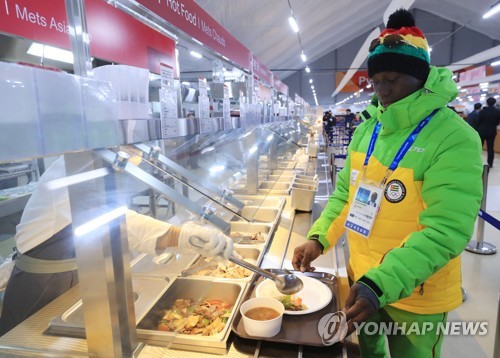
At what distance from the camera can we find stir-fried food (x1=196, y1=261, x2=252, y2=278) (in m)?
1.73

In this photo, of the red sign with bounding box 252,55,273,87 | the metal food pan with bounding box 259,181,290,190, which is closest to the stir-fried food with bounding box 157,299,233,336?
the metal food pan with bounding box 259,181,290,190

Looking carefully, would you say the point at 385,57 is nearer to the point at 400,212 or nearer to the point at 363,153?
the point at 363,153

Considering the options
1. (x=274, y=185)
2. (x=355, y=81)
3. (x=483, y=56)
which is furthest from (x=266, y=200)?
(x=355, y=81)

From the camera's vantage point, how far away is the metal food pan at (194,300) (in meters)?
1.19

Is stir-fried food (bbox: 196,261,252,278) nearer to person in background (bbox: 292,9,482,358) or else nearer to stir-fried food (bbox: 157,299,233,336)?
stir-fried food (bbox: 157,299,233,336)

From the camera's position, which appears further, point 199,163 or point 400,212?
point 199,163

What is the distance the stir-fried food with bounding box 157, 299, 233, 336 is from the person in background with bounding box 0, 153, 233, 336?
302 mm

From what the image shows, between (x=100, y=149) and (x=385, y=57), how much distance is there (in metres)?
0.99

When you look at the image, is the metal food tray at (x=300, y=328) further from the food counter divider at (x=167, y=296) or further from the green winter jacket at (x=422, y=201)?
the green winter jacket at (x=422, y=201)

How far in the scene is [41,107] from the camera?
636 millimetres

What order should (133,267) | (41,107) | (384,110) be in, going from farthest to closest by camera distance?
(133,267) < (384,110) < (41,107)

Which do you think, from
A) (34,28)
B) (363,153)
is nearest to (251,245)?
(363,153)

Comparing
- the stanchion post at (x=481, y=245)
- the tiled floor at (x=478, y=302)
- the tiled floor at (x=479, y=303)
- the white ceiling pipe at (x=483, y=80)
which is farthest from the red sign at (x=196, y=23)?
the white ceiling pipe at (x=483, y=80)

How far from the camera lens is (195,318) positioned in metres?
1.37
